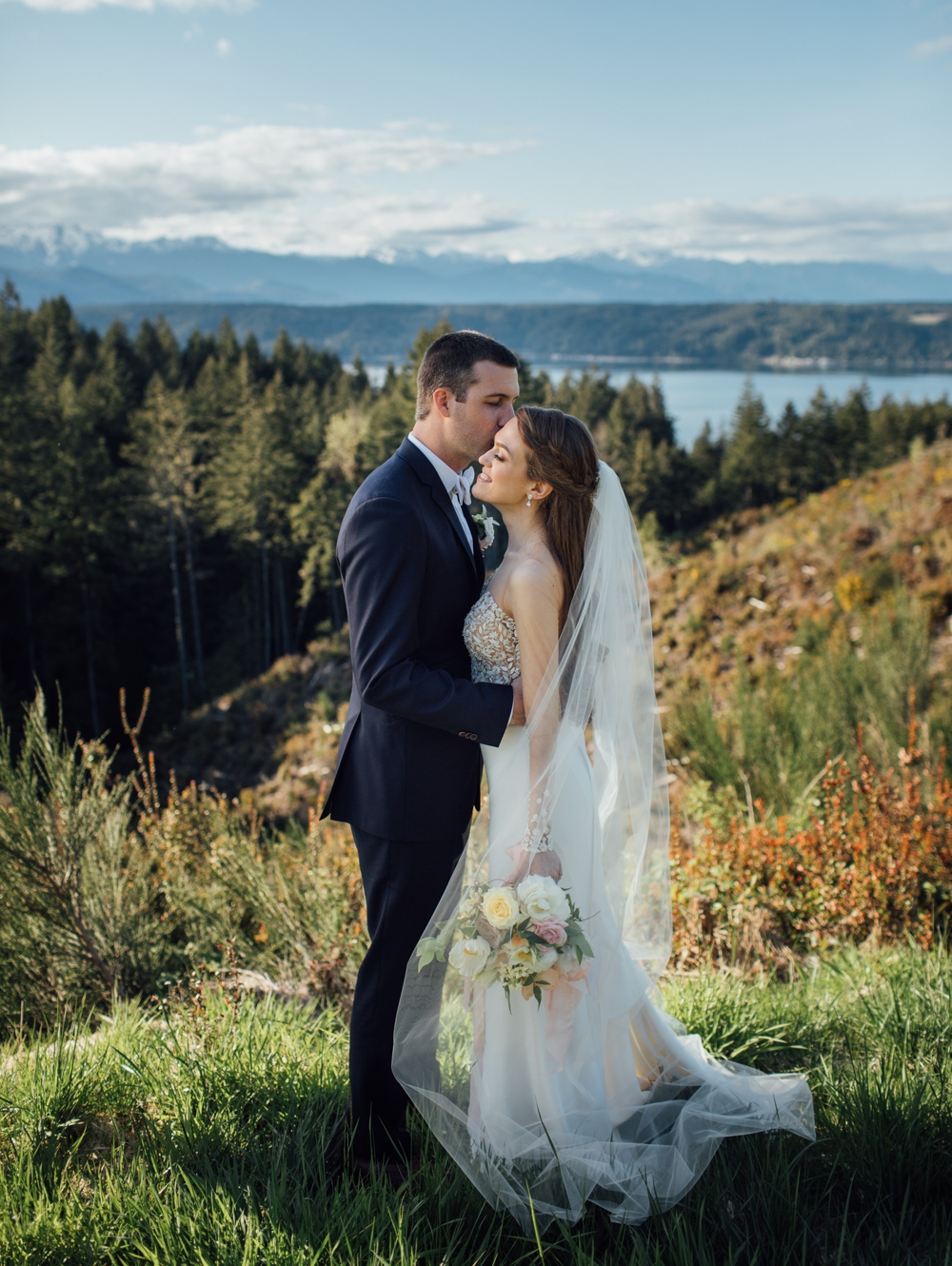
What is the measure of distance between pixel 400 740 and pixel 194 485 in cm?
4060

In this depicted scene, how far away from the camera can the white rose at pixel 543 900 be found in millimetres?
2229

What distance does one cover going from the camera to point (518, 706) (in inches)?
97.0

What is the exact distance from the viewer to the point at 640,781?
2818mm

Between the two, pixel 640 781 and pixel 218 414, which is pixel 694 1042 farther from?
pixel 218 414

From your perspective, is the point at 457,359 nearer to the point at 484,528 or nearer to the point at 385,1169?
the point at 484,528

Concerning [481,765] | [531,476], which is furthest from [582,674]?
[531,476]

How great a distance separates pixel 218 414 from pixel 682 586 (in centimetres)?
3395

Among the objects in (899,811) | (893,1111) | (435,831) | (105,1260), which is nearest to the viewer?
(105,1260)

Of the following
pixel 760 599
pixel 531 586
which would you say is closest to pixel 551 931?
pixel 531 586

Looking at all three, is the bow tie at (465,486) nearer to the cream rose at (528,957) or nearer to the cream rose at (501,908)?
the cream rose at (501,908)

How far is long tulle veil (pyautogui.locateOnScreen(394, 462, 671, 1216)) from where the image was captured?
2389 millimetres

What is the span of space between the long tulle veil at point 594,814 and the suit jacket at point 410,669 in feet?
0.54

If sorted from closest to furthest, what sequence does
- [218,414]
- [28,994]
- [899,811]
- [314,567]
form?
[28,994]
[899,811]
[314,567]
[218,414]

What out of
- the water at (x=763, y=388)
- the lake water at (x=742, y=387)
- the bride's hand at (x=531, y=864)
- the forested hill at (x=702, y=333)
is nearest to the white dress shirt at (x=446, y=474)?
the bride's hand at (x=531, y=864)
